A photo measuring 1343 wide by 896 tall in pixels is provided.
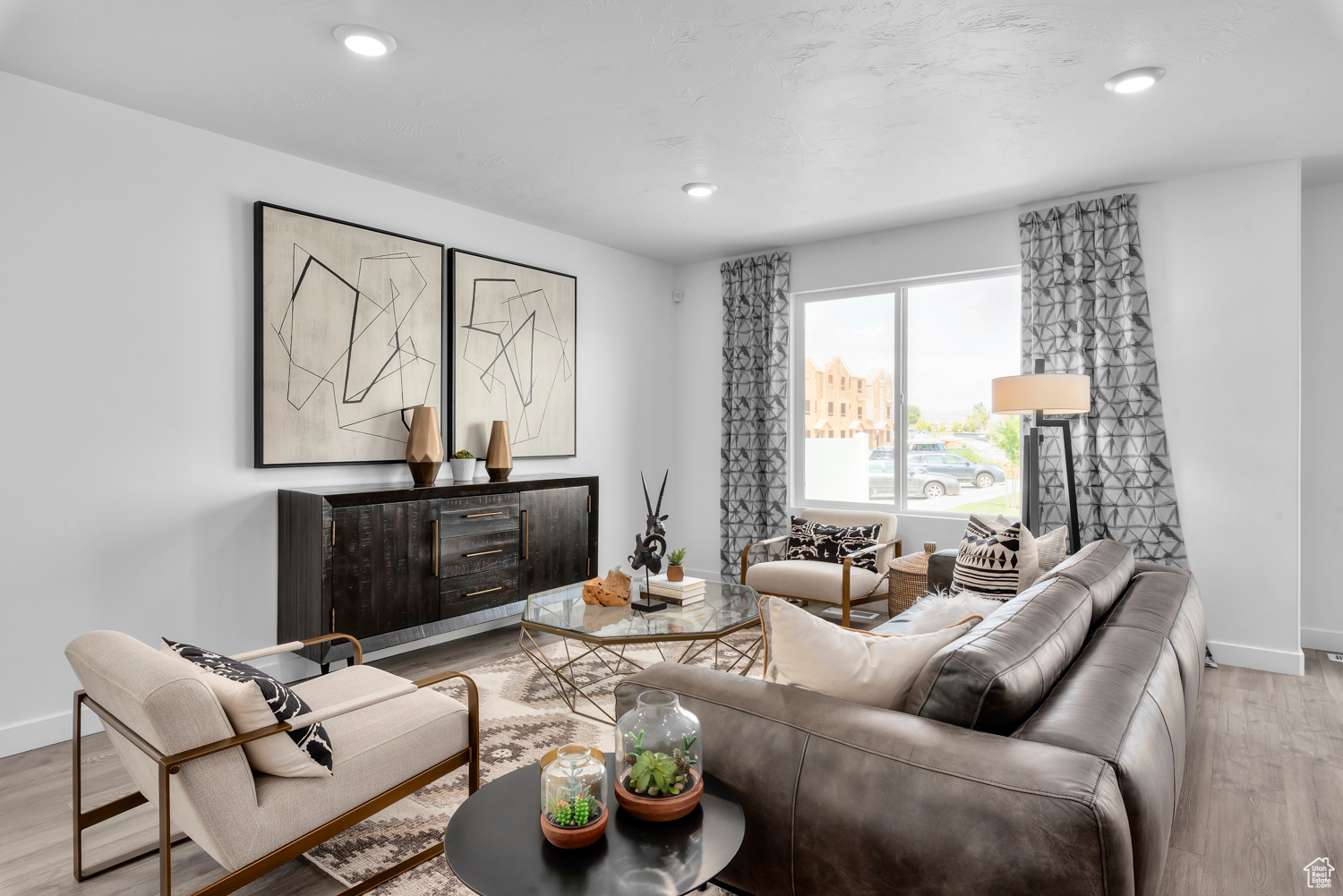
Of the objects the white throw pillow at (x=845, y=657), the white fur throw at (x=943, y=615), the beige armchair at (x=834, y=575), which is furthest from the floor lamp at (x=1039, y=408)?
the white throw pillow at (x=845, y=657)

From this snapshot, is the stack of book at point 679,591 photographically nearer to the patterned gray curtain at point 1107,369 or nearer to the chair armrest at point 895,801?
the chair armrest at point 895,801

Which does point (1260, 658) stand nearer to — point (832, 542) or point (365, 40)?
point (832, 542)

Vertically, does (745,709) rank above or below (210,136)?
below

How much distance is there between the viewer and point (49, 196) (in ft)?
9.60

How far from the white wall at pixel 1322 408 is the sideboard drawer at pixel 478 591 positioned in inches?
183

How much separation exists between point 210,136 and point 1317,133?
17.2 feet

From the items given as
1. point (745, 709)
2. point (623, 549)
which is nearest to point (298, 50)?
point (745, 709)

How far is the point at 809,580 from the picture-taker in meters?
4.33

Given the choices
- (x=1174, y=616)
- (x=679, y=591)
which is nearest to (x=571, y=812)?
(x=1174, y=616)

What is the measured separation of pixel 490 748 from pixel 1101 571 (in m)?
2.32

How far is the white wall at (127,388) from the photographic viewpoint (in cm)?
287

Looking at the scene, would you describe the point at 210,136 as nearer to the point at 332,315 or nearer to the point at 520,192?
the point at 332,315

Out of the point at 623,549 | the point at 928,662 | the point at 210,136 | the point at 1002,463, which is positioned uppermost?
the point at 210,136

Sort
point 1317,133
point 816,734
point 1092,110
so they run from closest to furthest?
point 816,734 → point 1092,110 → point 1317,133
